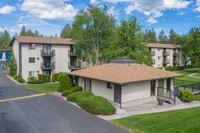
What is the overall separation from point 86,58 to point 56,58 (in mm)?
8095

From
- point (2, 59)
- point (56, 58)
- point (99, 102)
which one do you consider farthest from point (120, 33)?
point (2, 59)

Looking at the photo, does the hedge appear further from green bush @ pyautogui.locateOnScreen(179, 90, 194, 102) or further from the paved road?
green bush @ pyautogui.locateOnScreen(179, 90, 194, 102)

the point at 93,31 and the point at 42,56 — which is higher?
the point at 93,31

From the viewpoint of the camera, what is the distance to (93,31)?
4181cm

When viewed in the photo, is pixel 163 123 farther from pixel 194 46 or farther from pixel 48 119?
pixel 194 46

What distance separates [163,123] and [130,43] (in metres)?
25.0

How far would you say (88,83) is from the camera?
875 inches

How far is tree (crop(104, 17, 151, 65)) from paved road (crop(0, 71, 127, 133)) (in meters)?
20.1

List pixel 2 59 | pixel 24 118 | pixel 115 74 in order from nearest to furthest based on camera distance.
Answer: pixel 24 118
pixel 115 74
pixel 2 59

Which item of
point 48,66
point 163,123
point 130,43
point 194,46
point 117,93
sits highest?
point 194,46

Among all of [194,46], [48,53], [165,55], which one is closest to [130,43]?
[48,53]

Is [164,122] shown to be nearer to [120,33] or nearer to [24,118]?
[24,118]

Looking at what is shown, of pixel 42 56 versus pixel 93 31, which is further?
pixel 93 31

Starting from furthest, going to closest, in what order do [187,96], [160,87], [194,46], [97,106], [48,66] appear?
1. [194,46]
2. [48,66]
3. [160,87]
4. [187,96]
5. [97,106]
